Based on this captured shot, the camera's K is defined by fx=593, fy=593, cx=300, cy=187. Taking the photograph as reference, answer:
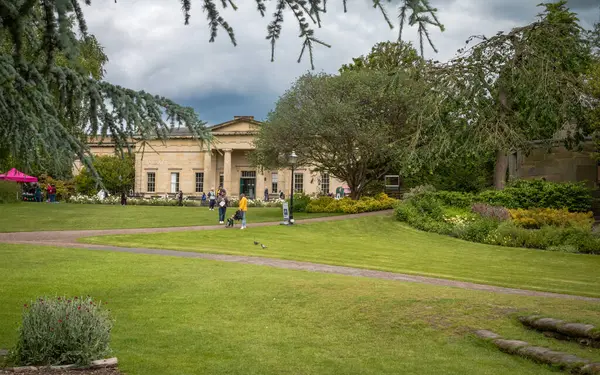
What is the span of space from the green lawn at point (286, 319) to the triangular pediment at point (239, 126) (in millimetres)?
48665

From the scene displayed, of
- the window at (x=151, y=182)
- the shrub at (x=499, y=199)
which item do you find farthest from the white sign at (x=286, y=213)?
the window at (x=151, y=182)

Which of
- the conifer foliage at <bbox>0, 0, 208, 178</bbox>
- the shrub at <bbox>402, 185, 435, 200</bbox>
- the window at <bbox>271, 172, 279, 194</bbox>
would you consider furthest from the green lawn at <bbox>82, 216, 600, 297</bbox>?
the window at <bbox>271, 172, 279, 194</bbox>

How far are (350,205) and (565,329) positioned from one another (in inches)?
1065

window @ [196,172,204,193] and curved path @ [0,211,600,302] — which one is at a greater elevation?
window @ [196,172,204,193]

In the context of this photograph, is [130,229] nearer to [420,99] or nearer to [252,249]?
[252,249]

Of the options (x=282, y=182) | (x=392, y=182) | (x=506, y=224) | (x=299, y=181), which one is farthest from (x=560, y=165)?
(x=282, y=182)

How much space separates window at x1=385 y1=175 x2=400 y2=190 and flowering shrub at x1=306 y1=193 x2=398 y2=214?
4975mm

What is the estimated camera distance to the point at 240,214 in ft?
91.1

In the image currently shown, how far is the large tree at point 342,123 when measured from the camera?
1393 inches

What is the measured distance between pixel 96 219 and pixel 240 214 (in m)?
9.67

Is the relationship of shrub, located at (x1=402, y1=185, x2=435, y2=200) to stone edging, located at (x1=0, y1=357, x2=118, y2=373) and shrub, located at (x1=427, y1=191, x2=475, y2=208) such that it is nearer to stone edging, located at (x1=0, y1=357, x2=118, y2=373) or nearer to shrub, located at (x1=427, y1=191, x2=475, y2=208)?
shrub, located at (x1=427, y1=191, x2=475, y2=208)

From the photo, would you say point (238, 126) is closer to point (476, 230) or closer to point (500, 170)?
point (500, 170)

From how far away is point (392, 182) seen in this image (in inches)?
1724

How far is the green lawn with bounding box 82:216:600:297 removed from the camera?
1570 centimetres
